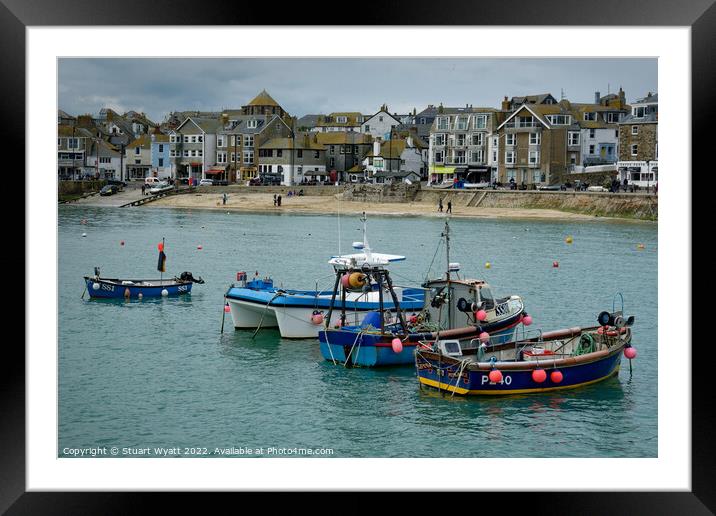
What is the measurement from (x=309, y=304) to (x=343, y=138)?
64595 mm

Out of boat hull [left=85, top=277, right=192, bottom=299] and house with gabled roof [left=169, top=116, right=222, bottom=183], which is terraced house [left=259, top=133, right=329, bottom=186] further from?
boat hull [left=85, top=277, right=192, bottom=299]

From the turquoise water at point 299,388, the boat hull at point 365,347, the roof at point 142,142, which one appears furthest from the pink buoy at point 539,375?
the roof at point 142,142

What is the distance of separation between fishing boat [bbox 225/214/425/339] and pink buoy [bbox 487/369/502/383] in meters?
4.87

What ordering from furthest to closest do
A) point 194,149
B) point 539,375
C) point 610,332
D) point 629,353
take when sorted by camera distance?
point 194,149, point 610,332, point 629,353, point 539,375

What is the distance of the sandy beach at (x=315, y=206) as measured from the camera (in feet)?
220

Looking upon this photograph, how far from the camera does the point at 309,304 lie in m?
25.7

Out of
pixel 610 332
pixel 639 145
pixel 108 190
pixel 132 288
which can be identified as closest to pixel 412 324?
pixel 610 332

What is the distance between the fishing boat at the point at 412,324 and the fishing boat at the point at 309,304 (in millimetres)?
531

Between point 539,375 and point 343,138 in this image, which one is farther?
point 343,138

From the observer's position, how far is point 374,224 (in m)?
64.2

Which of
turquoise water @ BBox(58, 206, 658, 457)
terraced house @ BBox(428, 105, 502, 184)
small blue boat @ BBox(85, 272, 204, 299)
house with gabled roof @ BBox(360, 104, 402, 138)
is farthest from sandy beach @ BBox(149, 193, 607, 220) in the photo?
small blue boat @ BBox(85, 272, 204, 299)
